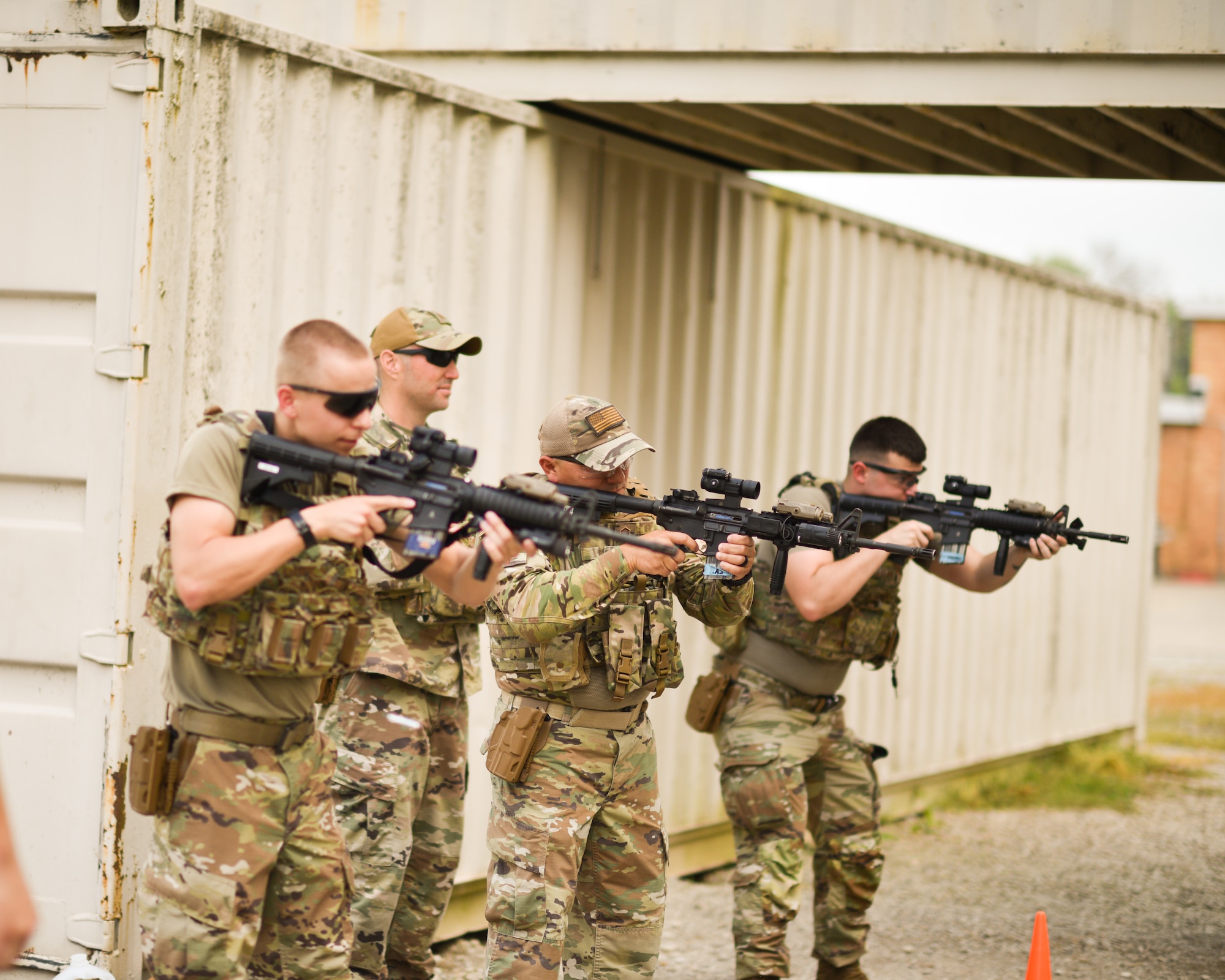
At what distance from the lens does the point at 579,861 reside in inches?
154

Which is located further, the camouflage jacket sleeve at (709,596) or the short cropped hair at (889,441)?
the short cropped hair at (889,441)

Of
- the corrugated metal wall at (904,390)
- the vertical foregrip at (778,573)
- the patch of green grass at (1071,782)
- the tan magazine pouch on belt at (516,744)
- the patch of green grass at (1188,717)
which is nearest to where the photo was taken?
the tan magazine pouch on belt at (516,744)

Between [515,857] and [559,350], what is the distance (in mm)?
2646

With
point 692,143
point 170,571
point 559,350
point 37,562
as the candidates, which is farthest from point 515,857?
point 692,143

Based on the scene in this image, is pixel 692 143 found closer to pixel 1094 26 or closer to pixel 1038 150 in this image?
pixel 1038 150

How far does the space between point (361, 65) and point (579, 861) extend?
283cm

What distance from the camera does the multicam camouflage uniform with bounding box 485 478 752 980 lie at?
3.83 m

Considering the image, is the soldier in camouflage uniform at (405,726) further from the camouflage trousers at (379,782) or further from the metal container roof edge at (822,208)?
the metal container roof edge at (822,208)

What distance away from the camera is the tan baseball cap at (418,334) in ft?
14.6

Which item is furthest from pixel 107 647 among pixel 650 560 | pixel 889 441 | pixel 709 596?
pixel 889 441

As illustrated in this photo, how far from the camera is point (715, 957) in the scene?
5.74 meters

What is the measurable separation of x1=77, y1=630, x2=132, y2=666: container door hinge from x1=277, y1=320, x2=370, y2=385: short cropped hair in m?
1.32

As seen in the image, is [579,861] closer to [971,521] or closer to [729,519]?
[729,519]

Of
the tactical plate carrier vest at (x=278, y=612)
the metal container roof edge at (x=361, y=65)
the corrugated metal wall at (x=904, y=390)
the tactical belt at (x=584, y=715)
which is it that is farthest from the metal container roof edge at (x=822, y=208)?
the tactical plate carrier vest at (x=278, y=612)
